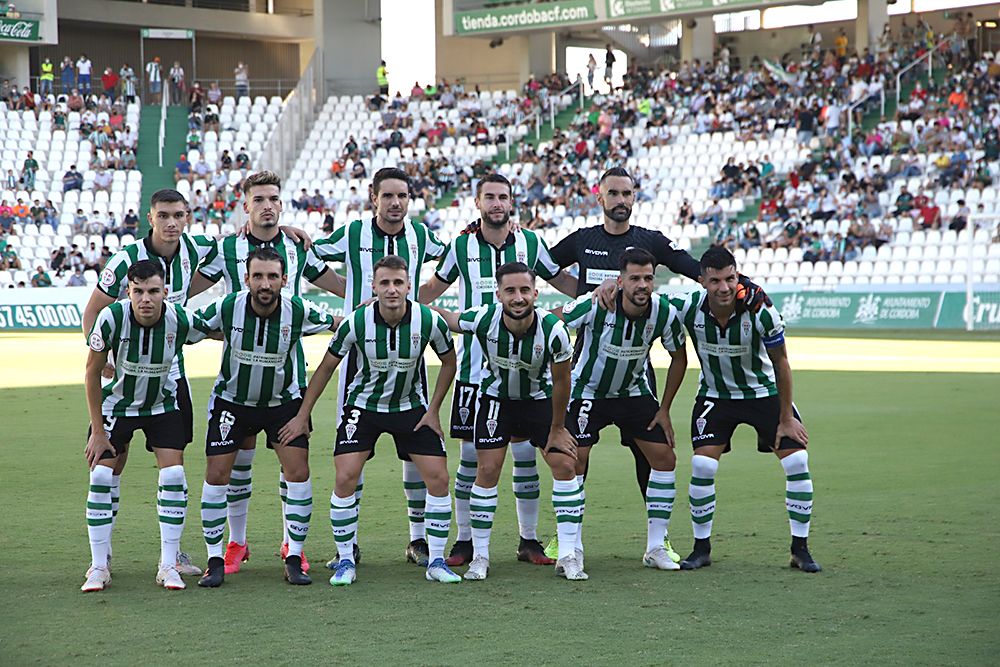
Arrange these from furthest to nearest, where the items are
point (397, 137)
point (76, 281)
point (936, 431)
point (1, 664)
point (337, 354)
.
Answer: point (397, 137) → point (76, 281) → point (936, 431) → point (337, 354) → point (1, 664)

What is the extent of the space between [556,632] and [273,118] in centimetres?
4024

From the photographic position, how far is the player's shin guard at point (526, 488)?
24.8 ft

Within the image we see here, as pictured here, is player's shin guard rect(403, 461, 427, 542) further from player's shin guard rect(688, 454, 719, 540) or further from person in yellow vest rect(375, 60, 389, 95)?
person in yellow vest rect(375, 60, 389, 95)

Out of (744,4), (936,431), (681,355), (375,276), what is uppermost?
(744,4)

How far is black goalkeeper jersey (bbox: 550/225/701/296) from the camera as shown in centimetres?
766

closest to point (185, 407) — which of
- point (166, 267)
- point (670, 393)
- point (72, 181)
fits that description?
point (166, 267)

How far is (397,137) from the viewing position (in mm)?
42812

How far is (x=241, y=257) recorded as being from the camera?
7621mm

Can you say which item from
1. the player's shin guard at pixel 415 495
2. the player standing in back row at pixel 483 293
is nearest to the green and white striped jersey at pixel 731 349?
the player standing in back row at pixel 483 293

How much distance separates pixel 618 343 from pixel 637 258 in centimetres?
56

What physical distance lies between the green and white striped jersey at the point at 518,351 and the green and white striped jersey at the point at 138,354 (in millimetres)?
1522

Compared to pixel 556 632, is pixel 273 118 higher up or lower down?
higher up

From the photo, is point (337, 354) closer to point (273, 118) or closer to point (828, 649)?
point (828, 649)

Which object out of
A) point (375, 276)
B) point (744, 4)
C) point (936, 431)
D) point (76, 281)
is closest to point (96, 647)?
point (375, 276)
